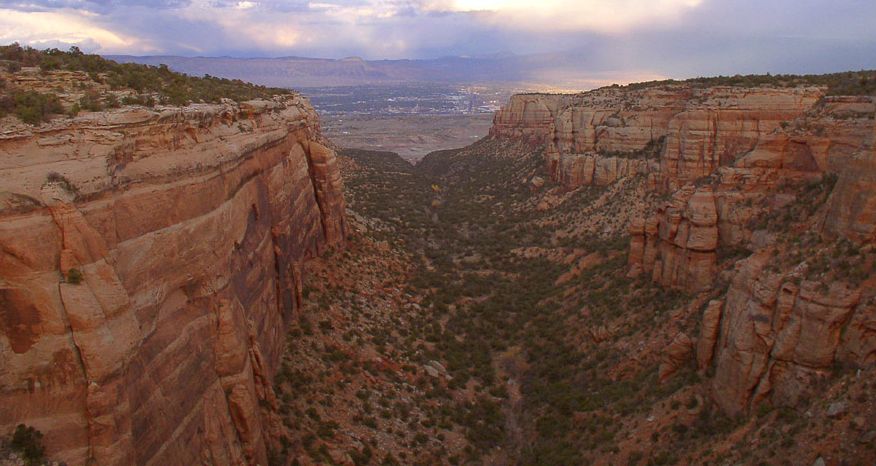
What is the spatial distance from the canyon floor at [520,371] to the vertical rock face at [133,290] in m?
4.11

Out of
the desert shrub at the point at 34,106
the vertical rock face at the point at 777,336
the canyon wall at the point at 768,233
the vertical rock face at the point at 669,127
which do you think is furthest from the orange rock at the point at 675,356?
the desert shrub at the point at 34,106

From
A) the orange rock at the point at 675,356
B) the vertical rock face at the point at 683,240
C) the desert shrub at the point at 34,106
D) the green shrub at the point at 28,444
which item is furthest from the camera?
the vertical rock face at the point at 683,240

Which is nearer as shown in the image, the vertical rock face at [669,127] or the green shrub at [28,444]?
the green shrub at [28,444]

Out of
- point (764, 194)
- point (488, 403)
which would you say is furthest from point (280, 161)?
point (764, 194)

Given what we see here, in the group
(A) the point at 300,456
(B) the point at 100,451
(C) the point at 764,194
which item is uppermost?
(C) the point at 764,194

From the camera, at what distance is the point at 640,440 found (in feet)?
61.9

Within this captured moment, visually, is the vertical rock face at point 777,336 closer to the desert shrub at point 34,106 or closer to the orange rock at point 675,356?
the orange rock at point 675,356

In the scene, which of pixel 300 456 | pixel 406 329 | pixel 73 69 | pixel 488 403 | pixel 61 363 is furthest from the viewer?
pixel 406 329

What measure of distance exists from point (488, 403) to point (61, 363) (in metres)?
17.4

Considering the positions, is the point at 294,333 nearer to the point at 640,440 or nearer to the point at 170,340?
the point at 170,340

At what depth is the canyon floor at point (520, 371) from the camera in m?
15.9

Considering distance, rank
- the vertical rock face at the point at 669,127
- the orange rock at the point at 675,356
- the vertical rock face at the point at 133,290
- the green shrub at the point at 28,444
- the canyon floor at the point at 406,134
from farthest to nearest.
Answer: the canyon floor at the point at 406,134 → the vertical rock face at the point at 669,127 → the orange rock at the point at 675,356 → the vertical rock face at the point at 133,290 → the green shrub at the point at 28,444

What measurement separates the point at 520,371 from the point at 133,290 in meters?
19.8

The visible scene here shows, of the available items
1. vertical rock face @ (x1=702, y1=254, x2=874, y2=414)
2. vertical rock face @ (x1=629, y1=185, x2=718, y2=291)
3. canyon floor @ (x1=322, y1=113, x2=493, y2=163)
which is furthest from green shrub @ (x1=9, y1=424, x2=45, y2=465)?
canyon floor @ (x1=322, y1=113, x2=493, y2=163)
